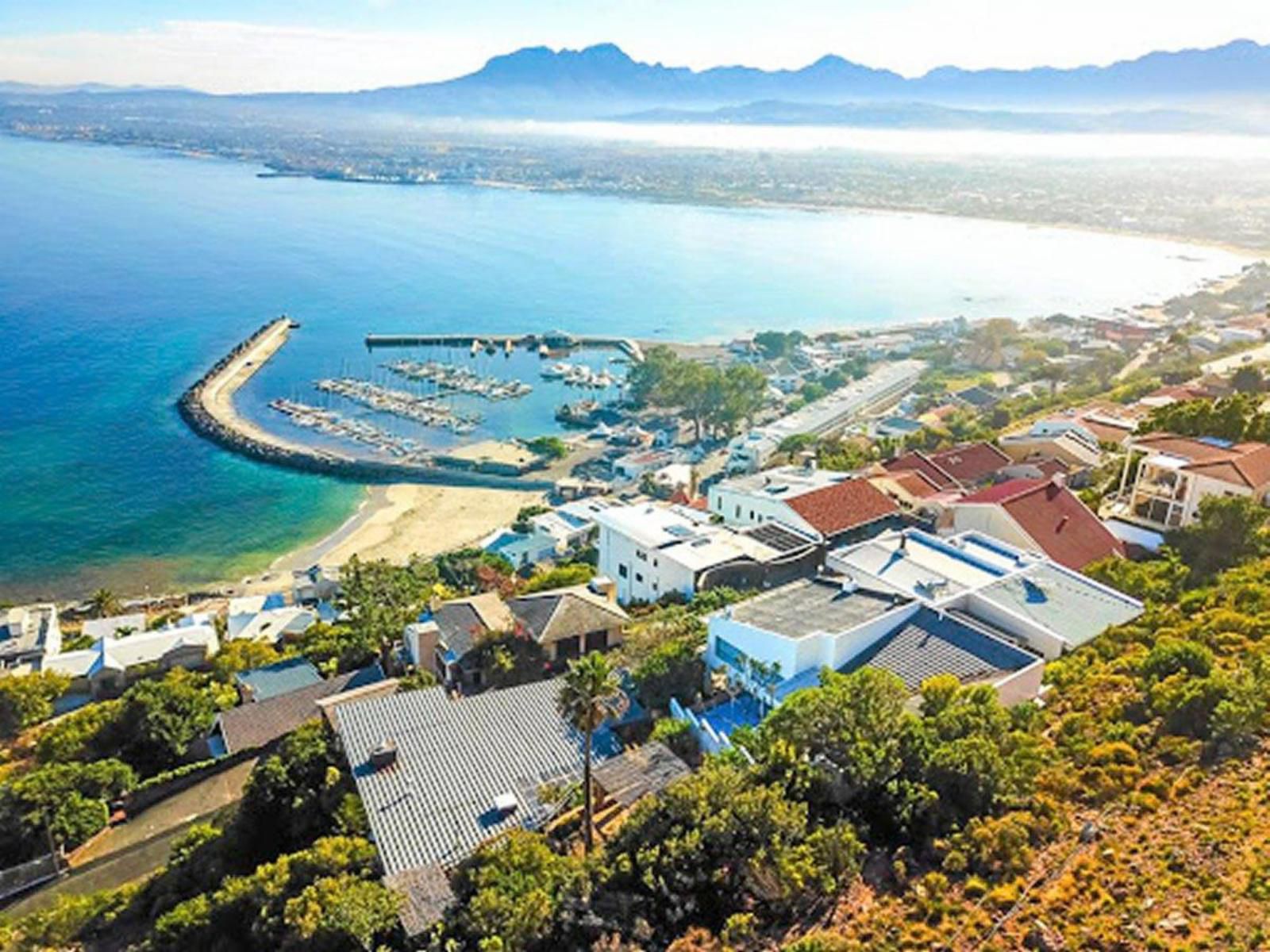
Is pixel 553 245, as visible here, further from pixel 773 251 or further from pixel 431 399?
pixel 431 399

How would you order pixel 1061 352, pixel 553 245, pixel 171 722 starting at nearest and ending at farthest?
pixel 171 722, pixel 1061 352, pixel 553 245

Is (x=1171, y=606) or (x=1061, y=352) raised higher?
(x=1171, y=606)

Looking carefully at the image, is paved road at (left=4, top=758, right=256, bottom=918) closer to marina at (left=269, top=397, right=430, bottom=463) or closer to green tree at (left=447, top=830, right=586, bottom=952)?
green tree at (left=447, top=830, right=586, bottom=952)

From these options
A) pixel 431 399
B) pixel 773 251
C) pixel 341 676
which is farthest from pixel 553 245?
pixel 341 676

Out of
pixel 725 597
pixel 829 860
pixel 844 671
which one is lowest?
pixel 725 597

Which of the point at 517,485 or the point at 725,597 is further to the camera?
the point at 517,485

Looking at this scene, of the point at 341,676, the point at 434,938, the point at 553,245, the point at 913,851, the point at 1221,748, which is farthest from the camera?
the point at 553,245

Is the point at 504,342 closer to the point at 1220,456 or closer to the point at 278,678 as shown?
the point at 278,678

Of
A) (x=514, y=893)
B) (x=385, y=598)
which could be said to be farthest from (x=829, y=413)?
(x=514, y=893)
